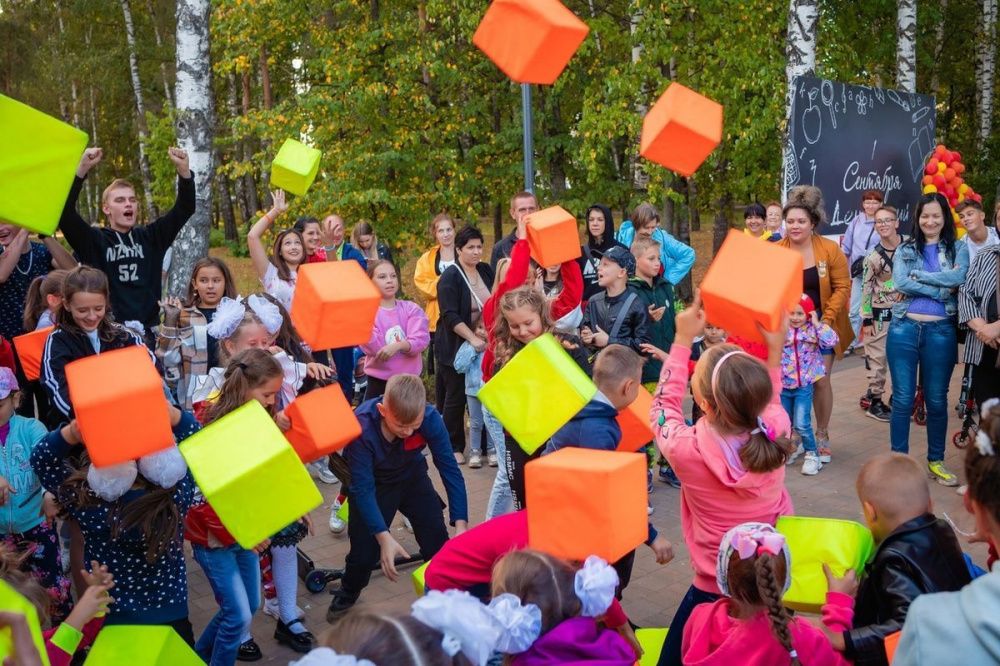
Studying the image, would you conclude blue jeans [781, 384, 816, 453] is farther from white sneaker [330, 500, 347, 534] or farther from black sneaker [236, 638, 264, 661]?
black sneaker [236, 638, 264, 661]

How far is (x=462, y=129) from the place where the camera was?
45.4ft

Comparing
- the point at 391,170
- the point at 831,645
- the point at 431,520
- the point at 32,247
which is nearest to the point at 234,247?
the point at 391,170

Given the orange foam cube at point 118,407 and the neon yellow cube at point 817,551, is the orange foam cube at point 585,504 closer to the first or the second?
the neon yellow cube at point 817,551

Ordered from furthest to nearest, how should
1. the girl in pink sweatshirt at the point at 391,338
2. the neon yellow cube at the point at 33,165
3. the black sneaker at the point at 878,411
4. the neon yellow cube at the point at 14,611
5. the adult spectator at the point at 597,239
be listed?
the black sneaker at the point at 878,411 < the adult spectator at the point at 597,239 < the girl in pink sweatshirt at the point at 391,338 < the neon yellow cube at the point at 33,165 < the neon yellow cube at the point at 14,611

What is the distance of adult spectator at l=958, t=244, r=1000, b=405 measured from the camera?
20.4 ft

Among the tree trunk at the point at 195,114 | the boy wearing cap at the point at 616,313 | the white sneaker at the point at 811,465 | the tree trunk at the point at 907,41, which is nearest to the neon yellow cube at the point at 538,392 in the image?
the boy wearing cap at the point at 616,313

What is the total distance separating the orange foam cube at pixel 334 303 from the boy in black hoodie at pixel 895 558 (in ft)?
8.78

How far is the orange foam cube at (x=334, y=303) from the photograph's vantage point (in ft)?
15.5

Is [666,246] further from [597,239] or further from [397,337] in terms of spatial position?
[397,337]

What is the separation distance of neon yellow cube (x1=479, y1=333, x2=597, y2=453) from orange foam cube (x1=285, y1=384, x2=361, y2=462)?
68 centimetres

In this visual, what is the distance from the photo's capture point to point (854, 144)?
10.9 m

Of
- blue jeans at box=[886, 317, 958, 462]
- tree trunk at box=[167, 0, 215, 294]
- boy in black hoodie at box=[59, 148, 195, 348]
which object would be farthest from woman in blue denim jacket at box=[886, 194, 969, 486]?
tree trunk at box=[167, 0, 215, 294]

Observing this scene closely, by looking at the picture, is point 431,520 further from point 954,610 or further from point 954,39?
point 954,39

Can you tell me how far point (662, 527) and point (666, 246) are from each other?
261cm
